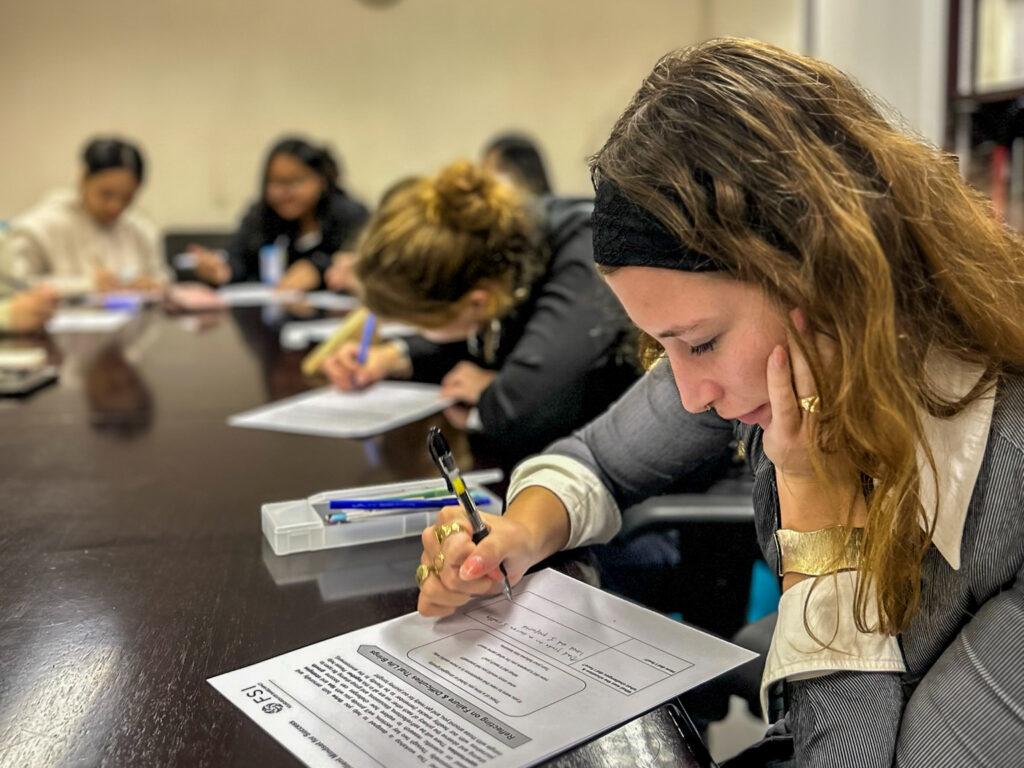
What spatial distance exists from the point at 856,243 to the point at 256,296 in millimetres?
3116

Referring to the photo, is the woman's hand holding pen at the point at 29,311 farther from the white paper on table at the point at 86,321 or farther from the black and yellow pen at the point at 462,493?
the black and yellow pen at the point at 462,493

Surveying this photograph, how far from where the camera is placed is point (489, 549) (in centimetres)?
90

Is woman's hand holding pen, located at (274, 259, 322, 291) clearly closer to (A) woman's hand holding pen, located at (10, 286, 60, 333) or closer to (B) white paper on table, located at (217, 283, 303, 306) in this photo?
(B) white paper on table, located at (217, 283, 303, 306)

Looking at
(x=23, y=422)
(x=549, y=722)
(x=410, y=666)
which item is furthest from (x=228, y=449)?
(x=549, y=722)

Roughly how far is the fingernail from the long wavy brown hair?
1.00ft

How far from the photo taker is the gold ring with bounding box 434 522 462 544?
907 millimetres

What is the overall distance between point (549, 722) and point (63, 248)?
3.85m

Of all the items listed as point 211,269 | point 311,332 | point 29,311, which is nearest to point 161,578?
point 311,332

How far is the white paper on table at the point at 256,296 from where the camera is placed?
3400mm

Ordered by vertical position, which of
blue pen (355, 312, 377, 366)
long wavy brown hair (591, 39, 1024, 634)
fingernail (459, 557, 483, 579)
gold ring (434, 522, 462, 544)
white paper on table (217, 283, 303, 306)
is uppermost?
long wavy brown hair (591, 39, 1024, 634)

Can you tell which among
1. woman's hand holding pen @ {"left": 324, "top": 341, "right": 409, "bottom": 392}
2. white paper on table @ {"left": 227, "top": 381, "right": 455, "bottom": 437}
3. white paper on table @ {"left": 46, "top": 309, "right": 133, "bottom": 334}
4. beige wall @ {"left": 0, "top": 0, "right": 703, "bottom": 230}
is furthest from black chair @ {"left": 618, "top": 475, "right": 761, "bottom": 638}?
beige wall @ {"left": 0, "top": 0, "right": 703, "bottom": 230}

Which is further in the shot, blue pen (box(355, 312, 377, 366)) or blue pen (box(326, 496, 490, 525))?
blue pen (box(355, 312, 377, 366))

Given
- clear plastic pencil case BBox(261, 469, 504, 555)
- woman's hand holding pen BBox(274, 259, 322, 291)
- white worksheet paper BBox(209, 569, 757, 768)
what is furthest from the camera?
woman's hand holding pen BBox(274, 259, 322, 291)

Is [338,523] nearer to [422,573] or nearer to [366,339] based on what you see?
[422,573]
